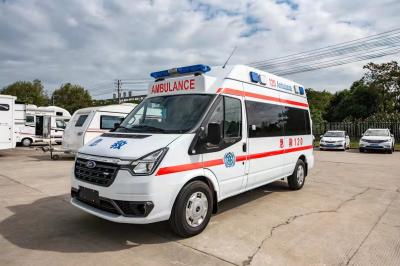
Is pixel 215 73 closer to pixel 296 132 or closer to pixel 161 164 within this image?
pixel 161 164

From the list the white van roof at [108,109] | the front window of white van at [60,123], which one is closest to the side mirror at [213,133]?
the white van roof at [108,109]

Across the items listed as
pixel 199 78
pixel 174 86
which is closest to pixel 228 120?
pixel 199 78

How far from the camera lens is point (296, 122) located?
26.6 ft

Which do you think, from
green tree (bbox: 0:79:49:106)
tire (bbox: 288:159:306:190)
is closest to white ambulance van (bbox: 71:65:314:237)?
tire (bbox: 288:159:306:190)

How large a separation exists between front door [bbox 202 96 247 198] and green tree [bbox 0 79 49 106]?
5499cm

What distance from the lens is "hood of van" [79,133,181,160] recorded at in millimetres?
4328

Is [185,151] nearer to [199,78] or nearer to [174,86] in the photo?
[199,78]

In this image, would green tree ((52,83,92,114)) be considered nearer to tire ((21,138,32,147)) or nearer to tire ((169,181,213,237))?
tire ((21,138,32,147))

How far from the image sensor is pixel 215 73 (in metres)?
5.72

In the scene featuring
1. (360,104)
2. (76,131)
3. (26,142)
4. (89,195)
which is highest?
(360,104)

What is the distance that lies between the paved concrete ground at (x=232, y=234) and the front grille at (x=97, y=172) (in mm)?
849

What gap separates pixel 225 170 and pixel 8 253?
3.22 m

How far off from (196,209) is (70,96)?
58391mm

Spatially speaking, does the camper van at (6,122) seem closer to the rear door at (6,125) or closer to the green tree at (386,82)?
the rear door at (6,125)
